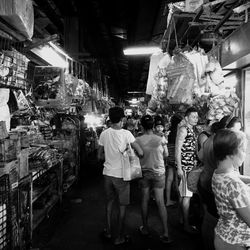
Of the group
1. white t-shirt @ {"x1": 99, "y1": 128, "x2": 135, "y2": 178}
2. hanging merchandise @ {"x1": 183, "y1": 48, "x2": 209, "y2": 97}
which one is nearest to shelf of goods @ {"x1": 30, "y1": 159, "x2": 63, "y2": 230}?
white t-shirt @ {"x1": 99, "y1": 128, "x2": 135, "y2": 178}

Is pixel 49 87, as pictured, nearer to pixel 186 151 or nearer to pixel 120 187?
pixel 120 187

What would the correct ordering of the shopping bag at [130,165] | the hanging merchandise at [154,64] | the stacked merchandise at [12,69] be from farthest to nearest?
the hanging merchandise at [154,64] < the shopping bag at [130,165] < the stacked merchandise at [12,69]

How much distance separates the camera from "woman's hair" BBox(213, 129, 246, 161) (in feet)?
6.38

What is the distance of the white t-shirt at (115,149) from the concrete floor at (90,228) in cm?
106

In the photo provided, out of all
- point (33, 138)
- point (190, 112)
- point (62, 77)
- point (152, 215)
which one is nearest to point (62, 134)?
point (33, 138)

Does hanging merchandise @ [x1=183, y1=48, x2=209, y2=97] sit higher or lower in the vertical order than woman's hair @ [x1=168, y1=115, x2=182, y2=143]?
higher

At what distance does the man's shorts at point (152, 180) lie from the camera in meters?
4.05

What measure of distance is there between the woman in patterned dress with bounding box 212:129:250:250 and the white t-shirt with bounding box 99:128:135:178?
6.72 ft

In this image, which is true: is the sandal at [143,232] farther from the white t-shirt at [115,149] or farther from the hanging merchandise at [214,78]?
the hanging merchandise at [214,78]

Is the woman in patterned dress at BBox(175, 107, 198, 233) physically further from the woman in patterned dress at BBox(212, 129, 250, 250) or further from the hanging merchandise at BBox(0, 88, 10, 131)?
the hanging merchandise at BBox(0, 88, 10, 131)

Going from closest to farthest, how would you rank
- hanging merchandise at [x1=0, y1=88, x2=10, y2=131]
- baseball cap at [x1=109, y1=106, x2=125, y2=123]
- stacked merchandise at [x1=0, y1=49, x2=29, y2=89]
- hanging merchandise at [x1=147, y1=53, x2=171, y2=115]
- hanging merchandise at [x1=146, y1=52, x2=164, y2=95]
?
stacked merchandise at [x1=0, y1=49, x2=29, y2=89], hanging merchandise at [x1=0, y1=88, x2=10, y2=131], hanging merchandise at [x1=147, y1=53, x2=171, y2=115], baseball cap at [x1=109, y1=106, x2=125, y2=123], hanging merchandise at [x1=146, y1=52, x2=164, y2=95]

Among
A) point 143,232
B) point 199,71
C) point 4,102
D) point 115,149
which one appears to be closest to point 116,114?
point 115,149

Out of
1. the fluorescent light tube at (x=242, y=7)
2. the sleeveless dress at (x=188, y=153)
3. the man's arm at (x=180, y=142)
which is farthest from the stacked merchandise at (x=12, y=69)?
the sleeveless dress at (x=188, y=153)

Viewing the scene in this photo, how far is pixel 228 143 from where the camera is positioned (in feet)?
6.40
